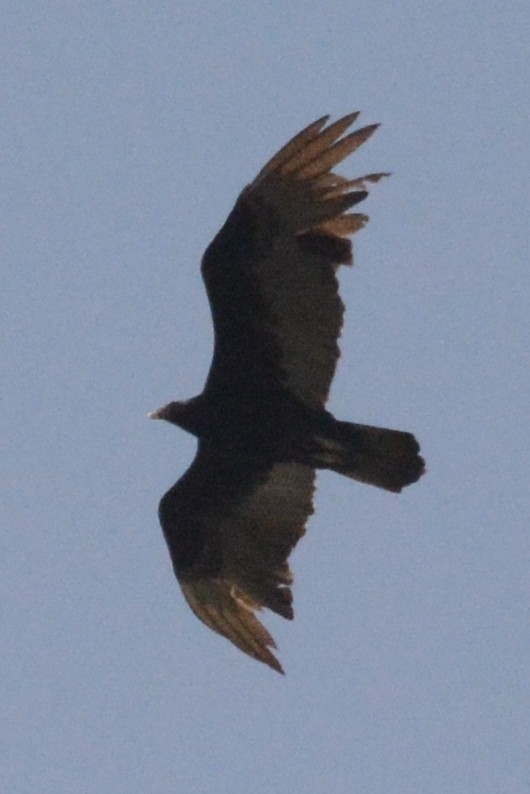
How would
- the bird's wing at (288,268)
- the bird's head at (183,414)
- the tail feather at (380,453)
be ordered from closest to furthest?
the bird's wing at (288,268) < the tail feather at (380,453) < the bird's head at (183,414)

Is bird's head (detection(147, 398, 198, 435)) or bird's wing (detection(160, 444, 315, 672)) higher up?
bird's head (detection(147, 398, 198, 435))

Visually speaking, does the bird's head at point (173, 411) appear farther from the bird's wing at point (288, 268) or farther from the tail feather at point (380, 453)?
the tail feather at point (380, 453)

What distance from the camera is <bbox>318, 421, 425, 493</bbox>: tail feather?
41.2 ft

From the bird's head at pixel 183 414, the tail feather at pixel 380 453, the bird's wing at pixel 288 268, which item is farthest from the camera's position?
the bird's head at pixel 183 414

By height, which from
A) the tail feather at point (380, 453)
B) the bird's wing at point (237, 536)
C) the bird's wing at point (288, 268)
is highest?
the bird's wing at point (288, 268)

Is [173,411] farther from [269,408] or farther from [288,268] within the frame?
[288,268]

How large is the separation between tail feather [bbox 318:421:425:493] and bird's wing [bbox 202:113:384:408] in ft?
0.93

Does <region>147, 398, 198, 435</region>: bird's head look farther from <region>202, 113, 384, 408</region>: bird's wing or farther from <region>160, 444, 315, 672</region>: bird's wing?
<region>160, 444, 315, 672</region>: bird's wing

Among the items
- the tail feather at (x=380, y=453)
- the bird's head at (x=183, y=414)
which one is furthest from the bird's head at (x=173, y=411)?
the tail feather at (x=380, y=453)

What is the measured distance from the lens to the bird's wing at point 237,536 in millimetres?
13000

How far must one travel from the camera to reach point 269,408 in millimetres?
12859

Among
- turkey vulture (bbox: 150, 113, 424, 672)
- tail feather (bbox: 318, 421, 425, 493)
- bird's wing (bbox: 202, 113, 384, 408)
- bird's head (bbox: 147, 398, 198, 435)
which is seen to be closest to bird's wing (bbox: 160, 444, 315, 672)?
turkey vulture (bbox: 150, 113, 424, 672)

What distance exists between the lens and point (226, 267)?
1259 centimetres

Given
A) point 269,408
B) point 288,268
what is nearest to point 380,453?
point 269,408
